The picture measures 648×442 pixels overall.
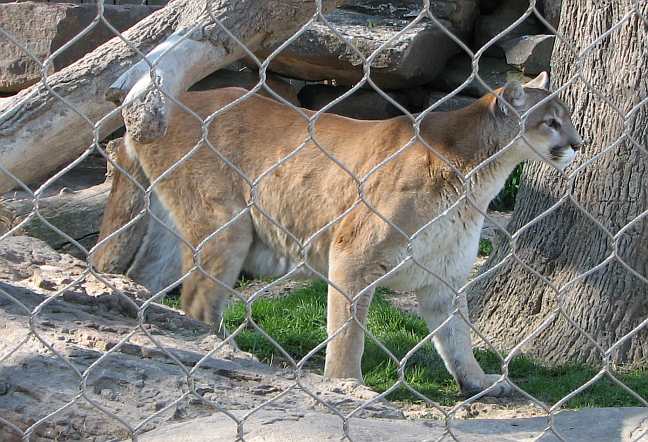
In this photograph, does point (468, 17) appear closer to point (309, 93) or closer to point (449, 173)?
point (309, 93)

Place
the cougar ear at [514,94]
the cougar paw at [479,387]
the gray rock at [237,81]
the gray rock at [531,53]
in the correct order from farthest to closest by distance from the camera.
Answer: the gray rock at [237,81]
the gray rock at [531,53]
the cougar paw at [479,387]
the cougar ear at [514,94]

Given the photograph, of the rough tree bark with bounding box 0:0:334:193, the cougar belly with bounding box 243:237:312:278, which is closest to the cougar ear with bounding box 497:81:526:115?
the rough tree bark with bounding box 0:0:334:193

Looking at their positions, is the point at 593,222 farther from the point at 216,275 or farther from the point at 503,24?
the point at 503,24

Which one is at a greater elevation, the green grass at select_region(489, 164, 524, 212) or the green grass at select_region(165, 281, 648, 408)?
the green grass at select_region(489, 164, 524, 212)

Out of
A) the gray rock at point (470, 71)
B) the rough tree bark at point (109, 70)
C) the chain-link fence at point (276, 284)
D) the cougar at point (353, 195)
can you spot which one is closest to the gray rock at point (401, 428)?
the chain-link fence at point (276, 284)

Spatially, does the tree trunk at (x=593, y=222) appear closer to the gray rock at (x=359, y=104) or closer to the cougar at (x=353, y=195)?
the cougar at (x=353, y=195)

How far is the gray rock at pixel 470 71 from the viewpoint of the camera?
7496 mm

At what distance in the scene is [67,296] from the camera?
371 cm

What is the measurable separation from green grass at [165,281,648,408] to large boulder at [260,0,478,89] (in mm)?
2172

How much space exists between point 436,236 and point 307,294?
158 centimetres

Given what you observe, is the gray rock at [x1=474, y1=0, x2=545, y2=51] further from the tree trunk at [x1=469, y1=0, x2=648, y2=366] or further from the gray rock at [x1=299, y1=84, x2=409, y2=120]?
the tree trunk at [x1=469, y1=0, x2=648, y2=366]

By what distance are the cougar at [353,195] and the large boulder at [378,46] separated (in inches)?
92.0

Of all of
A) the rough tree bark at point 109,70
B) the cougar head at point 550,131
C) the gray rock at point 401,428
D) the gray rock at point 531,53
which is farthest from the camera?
the gray rock at point 531,53

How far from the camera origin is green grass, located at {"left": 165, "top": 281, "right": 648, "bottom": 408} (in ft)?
14.1
